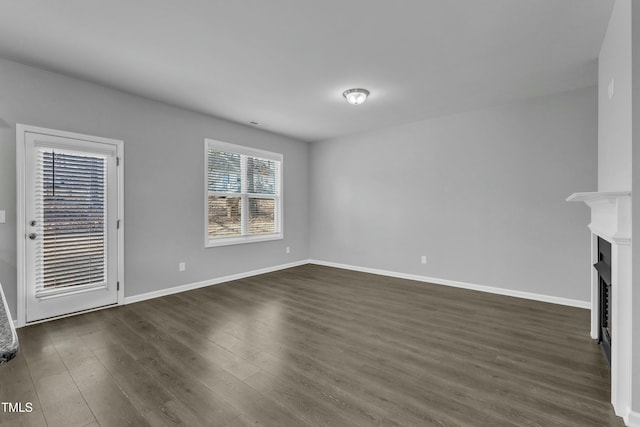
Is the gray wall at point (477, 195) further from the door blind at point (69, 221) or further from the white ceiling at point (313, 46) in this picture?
the door blind at point (69, 221)

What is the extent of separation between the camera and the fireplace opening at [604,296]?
222 centimetres

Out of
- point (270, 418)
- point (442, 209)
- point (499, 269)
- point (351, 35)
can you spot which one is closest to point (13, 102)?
point (351, 35)

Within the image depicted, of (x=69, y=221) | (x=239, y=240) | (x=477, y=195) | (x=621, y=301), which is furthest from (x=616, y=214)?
(x=69, y=221)

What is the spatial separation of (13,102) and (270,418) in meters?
3.78

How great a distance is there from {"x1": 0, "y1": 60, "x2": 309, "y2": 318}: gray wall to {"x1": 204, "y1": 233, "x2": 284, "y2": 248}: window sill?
0.09 meters

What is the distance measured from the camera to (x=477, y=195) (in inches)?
172

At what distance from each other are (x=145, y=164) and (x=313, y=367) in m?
3.34

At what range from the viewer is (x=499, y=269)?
4.18 meters

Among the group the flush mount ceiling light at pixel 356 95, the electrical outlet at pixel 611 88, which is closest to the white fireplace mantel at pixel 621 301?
the electrical outlet at pixel 611 88

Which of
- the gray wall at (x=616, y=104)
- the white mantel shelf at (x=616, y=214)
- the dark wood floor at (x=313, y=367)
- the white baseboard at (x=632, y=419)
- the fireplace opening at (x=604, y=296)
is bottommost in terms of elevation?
the dark wood floor at (x=313, y=367)

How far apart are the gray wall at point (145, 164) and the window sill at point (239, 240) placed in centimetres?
9

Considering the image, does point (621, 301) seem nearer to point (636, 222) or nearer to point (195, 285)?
point (636, 222)

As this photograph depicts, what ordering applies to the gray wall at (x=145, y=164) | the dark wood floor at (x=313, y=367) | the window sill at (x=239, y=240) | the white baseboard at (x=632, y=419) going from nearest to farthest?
the white baseboard at (x=632, y=419)
the dark wood floor at (x=313, y=367)
the gray wall at (x=145, y=164)
the window sill at (x=239, y=240)

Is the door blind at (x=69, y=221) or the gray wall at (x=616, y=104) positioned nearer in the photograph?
the gray wall at (x=616, y=104)
